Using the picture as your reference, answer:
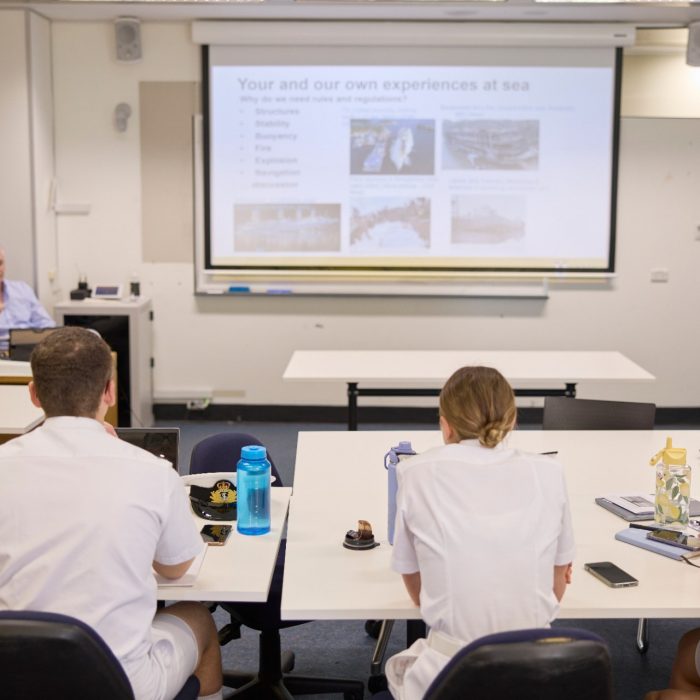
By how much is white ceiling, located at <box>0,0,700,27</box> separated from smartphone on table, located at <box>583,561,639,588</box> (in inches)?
170

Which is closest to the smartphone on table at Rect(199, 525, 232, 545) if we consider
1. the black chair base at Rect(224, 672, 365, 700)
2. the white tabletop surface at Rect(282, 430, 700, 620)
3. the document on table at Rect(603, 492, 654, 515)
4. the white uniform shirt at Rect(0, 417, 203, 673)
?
the white tabletop surface at Rect(282, 430, 700, 620)

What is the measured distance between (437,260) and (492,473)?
485 cm

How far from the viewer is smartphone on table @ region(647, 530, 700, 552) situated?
237 cm

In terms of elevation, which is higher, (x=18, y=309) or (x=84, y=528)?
(x=18, y=309)

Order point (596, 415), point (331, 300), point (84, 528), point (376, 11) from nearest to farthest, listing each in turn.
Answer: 1. point (84, 528)
2. point (596, 415)
3. point (376, 11)
4. point (331, 300)

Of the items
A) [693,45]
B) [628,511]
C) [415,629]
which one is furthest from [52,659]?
[693,45]

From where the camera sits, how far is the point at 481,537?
1.90 m

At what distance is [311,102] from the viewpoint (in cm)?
655

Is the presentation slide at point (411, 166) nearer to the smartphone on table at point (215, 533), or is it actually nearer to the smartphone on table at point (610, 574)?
the smartphone on table at point (215, 533)

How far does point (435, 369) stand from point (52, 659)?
11.1ft

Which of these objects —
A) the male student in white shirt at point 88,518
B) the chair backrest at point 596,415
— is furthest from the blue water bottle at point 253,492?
the chair backrest at point 596,415

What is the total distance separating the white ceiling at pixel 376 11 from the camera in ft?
19.4

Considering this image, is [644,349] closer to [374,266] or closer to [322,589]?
[374,266]

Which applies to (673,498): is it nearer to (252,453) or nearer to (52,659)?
(252,453)
